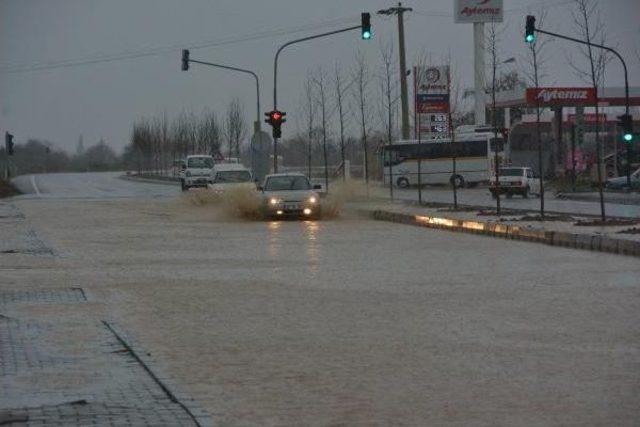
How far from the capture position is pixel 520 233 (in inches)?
1048

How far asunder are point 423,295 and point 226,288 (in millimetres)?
2823

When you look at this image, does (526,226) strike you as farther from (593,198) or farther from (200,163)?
(200,163)

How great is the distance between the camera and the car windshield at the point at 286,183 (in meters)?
36.7

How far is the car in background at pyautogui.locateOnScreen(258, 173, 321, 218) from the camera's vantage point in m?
35.6

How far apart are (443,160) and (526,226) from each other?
4580 cm

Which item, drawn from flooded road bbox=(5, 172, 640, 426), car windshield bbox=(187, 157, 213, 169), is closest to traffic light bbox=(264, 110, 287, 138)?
car windshield bbox=(187, 157, 213, 169)

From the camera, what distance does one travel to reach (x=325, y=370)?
958cm

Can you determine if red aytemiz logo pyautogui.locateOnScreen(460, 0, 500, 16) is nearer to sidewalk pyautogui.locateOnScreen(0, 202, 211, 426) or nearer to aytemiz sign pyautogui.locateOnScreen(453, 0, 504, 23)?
aytemiz sign pyautogui.locateOnScreen(453, 0, 504, 23)

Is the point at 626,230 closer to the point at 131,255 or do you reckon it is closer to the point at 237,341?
the point at 131,255

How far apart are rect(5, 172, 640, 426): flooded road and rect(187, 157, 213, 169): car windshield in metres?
40.8

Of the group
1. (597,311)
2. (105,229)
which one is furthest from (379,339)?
(105,229)

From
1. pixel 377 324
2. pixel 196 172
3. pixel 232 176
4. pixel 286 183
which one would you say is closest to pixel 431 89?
pixel 196 172

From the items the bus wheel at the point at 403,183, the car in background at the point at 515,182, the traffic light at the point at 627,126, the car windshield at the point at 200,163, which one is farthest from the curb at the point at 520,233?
the bus wheel at the point at 403,183

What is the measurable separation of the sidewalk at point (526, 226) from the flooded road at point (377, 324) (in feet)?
2.48
